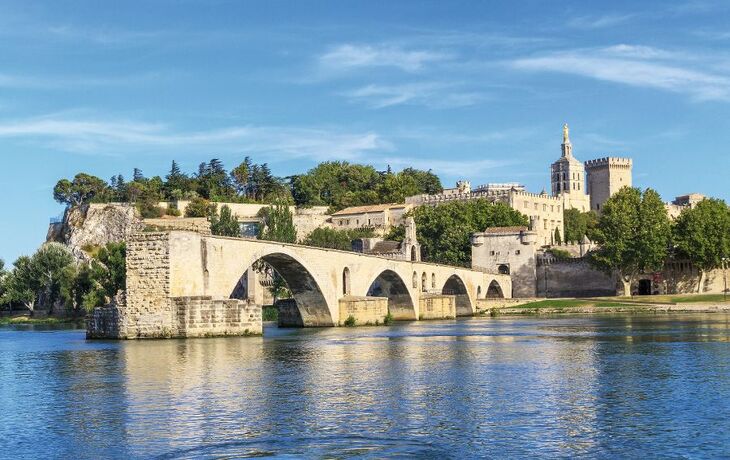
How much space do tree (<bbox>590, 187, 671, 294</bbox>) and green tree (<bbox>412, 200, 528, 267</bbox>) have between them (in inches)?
750

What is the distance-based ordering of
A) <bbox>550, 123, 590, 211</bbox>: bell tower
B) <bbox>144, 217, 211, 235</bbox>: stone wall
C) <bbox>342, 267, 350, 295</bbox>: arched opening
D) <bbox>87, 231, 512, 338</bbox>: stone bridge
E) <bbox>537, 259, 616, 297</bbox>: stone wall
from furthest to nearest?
<bbox>550, 123, 590, 211</bbox>: bell tower → <bbox>144, 217, 211, 235</bbox>: stone wall → <bbox>537, 259, 616, 297</bbox>: stone wall → <bbox>342, 267, 350, 295</bbox>: arched opening → <bbox>87, 231, 512, 338</bbox>: stone bridge

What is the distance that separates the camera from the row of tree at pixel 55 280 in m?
84.3

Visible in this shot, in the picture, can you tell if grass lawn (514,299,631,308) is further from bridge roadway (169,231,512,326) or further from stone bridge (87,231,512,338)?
stone bridge (87,231,512,338)

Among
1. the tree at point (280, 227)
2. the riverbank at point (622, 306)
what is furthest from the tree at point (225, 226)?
the riverbank at point (622, 306)

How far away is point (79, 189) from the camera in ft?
447

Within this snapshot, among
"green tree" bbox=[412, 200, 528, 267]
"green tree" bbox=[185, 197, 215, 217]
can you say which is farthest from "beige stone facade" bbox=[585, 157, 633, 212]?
"green tree" bbox=[185, 197, 215, 217]

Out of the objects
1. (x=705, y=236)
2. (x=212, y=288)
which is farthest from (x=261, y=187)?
(x=212, y=288)

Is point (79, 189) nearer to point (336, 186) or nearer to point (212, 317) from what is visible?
point (336, 186)

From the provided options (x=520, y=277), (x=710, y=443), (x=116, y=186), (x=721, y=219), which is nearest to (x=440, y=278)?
(x=520, y=277)

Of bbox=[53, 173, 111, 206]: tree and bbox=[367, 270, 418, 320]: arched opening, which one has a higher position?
bbox=[53, 173, 111, 206]: tree

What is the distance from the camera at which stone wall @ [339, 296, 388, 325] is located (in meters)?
65.1

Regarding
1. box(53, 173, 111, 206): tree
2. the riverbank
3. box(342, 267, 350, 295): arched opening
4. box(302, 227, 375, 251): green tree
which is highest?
box(53, 173, 111, 206): tree

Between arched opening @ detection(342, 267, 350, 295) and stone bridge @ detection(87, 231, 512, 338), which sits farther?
arched opening @ detection(342, 267, 350, 295)

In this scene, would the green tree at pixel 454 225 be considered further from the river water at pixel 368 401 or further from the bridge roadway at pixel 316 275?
the river water at pixel 368 401
